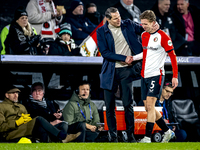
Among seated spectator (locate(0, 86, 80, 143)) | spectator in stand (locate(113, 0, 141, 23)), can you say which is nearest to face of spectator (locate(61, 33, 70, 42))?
spectator in stand (locate(113, 0, 141, 23))

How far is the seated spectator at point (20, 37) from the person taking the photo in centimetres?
536

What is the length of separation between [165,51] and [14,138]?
2378mm

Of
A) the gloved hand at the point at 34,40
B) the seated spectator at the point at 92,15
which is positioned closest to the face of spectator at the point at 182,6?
the seated spectator at the point at 92,15

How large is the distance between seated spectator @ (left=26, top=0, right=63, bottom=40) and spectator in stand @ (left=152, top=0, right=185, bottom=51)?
1937 millimetres

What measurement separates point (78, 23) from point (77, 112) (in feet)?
6.13

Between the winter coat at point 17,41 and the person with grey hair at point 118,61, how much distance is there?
148cm

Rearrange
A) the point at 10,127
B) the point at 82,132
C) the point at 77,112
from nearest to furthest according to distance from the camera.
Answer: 1. the point at 10,127
2. the point at 82,132
3. the point at 77,112

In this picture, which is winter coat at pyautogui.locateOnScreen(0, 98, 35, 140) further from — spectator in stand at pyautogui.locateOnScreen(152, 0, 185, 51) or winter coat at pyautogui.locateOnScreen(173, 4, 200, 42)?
winter coat at pyautogui.locateOnScreen(173, 4, 200, 42)

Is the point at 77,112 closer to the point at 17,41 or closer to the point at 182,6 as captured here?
the point at 17,41

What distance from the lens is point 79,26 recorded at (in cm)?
611

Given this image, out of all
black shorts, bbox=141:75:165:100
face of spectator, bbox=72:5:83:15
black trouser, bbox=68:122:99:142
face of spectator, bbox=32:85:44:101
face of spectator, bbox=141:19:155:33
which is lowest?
black trouser, bbox=68:122:99:142

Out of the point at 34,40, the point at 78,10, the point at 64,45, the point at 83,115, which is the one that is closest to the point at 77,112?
the point at 83,115

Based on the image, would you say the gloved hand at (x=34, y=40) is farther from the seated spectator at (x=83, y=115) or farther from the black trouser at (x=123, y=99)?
the black trouser at (x=123, y=99)

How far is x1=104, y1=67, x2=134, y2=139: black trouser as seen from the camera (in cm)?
433
